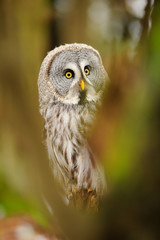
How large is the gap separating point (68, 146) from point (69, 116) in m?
0.07

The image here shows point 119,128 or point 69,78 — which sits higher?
point 69,78

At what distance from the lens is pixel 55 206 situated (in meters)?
0.26

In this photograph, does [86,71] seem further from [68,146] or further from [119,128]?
[119,128]

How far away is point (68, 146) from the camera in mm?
835

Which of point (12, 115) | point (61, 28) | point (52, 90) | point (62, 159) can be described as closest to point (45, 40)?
point (61, 28)

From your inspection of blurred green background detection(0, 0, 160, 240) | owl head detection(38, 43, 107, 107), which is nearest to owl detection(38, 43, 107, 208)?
owl head detection(38, 43, 107, 107)

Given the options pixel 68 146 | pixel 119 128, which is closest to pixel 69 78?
pixel 68 146

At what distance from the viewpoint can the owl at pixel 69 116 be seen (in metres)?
0.69

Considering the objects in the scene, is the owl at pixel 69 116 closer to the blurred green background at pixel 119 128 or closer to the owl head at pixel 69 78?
the owl head at pixel 69 78

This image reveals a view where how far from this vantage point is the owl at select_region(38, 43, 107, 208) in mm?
686

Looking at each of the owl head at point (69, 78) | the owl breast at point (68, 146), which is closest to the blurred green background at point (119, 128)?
Result: the owl head at point (69, 78)

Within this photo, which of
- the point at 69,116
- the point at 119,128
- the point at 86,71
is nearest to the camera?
the point at 119,128

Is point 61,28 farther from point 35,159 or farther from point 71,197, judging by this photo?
point 71,197

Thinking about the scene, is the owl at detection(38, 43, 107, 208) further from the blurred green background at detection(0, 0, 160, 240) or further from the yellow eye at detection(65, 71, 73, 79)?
the blurred green background at detection(0, 0, 160, 240)
